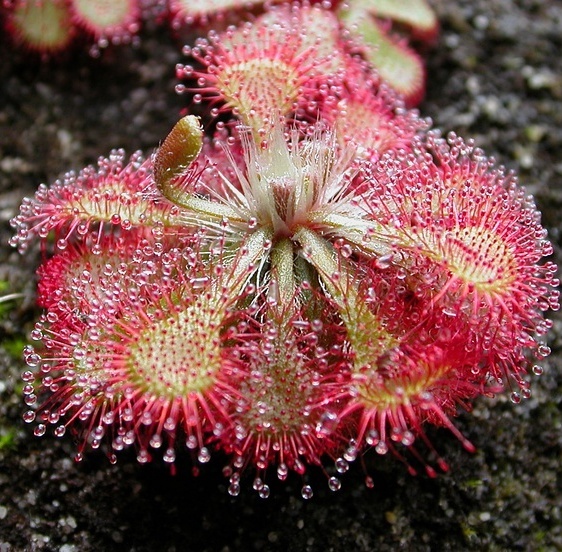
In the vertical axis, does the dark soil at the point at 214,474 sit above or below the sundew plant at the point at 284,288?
below

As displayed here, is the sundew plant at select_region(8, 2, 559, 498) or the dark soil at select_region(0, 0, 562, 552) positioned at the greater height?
the sundew plant at select_region(8, 2, 559, 498)

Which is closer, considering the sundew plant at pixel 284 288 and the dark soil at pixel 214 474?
the sundew plant at pixel 284 288

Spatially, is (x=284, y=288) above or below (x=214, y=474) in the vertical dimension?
above

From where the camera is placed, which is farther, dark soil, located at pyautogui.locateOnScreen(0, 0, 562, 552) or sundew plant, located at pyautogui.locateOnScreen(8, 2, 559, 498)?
dark soil, located at pyautogui.locateOnScreen(0, 0, 562, 552)

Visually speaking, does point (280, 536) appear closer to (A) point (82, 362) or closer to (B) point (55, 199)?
(A) point (82, 362)
